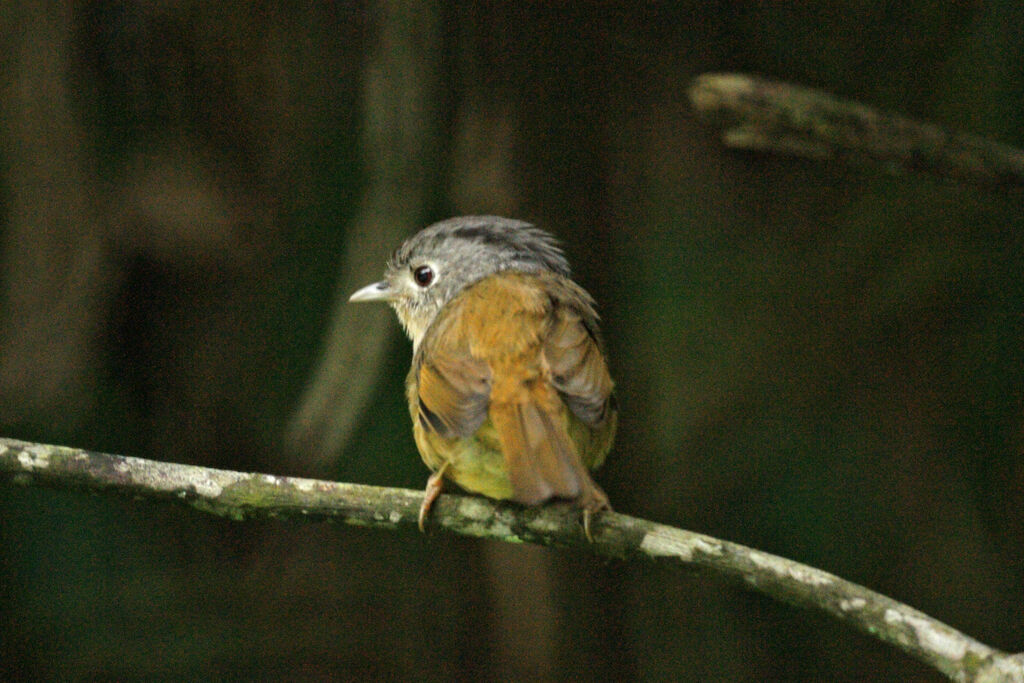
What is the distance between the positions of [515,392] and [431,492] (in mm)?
323

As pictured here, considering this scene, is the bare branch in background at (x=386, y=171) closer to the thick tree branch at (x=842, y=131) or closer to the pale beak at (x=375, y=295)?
the pale beak at (x=375, y=295)

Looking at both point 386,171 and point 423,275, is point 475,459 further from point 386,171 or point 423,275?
point 386,171

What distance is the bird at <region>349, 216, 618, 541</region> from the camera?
7.36ft

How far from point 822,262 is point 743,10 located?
1.16 meters

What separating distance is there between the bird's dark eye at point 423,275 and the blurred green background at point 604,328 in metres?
0.58

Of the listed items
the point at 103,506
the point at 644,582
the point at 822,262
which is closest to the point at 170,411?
the point at 103,506

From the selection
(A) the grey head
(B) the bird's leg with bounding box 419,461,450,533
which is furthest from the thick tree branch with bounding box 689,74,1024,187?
(B) the bird's leg with bounding box 419,461,450,533

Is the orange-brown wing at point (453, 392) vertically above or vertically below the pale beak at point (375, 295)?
above

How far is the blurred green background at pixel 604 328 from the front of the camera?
13.6ft

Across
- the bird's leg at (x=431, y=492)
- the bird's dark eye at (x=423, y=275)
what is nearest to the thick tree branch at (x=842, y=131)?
the bird's dark eye at (x=423, y=275)

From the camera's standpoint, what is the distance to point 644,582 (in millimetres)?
4527

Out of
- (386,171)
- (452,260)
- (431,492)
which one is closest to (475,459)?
(431,492)

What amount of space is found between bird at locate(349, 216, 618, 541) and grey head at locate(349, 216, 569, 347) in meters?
0.05

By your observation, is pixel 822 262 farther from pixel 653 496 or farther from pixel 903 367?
pixel 653 496
